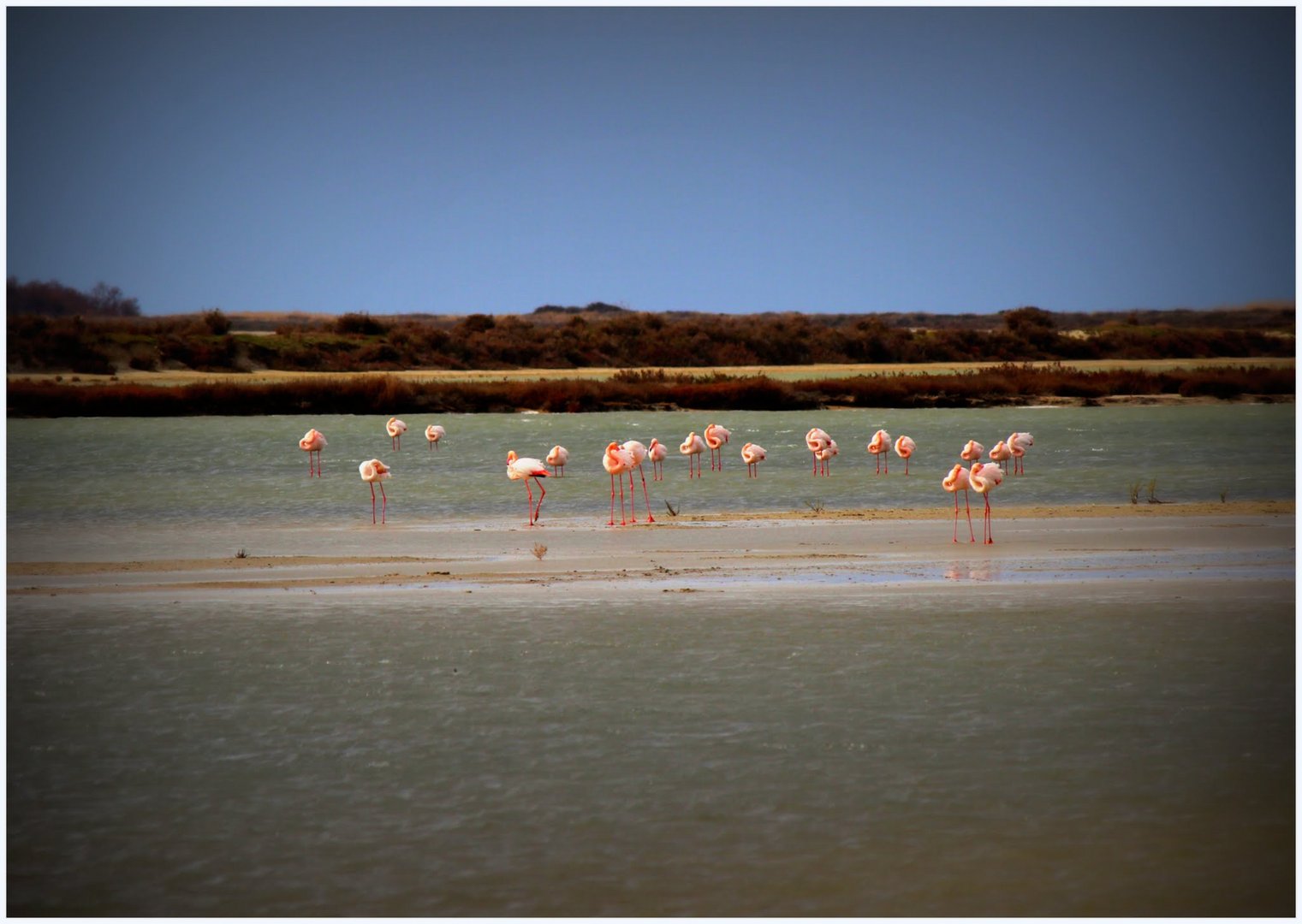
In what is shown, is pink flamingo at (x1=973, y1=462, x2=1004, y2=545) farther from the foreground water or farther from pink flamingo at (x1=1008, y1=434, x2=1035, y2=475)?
pink flamingo at (x1=1008, y1=434, x2=1035, y2=475)

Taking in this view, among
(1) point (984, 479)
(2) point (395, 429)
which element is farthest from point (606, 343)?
(1) point (984, 479)

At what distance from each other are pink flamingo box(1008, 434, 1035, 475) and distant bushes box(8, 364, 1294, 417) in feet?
65.8

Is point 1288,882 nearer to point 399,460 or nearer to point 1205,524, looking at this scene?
point 1205,524

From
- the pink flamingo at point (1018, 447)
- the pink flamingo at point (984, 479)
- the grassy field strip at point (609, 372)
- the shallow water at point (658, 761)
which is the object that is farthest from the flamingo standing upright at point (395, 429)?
the grassy field strip at point (609, 372)

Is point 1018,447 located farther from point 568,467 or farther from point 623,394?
point 623,394

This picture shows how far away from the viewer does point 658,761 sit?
304 inches

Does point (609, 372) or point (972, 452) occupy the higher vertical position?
point (609, 372)

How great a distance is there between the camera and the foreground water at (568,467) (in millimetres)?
19422

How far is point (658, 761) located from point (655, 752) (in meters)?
0.15

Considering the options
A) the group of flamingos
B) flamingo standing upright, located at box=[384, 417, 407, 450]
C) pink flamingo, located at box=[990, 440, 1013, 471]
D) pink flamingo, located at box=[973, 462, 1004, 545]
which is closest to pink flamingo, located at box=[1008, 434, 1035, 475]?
the group of flamingos

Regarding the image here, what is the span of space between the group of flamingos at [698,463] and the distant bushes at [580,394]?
1349 centimetres

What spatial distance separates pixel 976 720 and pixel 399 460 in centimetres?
1984

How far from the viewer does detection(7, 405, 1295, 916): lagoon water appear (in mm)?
6176

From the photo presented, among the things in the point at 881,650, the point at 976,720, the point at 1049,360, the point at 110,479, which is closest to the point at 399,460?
the point at 110,479
